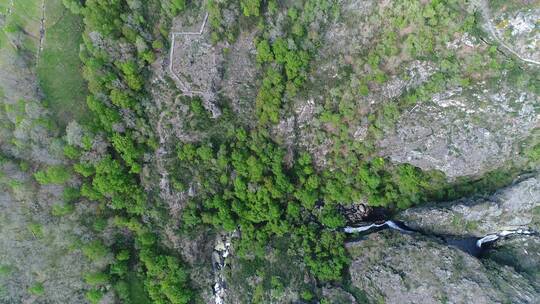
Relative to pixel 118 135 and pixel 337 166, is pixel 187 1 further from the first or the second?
pixel 337 166

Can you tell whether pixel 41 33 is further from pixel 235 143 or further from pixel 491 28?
pixel 491 28

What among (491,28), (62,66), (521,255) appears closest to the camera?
(491,28)

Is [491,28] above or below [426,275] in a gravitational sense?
above

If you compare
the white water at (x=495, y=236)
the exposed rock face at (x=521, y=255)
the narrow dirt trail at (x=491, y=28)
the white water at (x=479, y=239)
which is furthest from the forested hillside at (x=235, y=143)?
the narrow dirt trail at (x=491, y=28)

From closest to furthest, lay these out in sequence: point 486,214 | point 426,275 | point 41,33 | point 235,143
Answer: point 426,275
point 486,214
point 41,33
point 235,143

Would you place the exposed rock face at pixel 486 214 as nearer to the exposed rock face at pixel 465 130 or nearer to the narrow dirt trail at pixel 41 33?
the exposed rock face at pixel 465 130

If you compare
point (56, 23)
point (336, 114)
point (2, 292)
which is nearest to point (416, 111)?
point (336, 114)

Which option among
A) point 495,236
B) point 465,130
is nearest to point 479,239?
point 495,236
